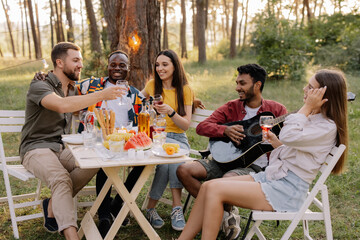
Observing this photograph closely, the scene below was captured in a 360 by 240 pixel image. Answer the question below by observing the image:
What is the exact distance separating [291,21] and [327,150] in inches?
421

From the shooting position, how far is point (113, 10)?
5.72 m

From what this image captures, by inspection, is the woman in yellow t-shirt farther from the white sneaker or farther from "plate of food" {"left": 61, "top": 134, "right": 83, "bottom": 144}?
"plate of food" {"left": 61, "top": 134, "right": 83, "bottom": 144}

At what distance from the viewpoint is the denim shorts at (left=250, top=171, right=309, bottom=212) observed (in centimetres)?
254

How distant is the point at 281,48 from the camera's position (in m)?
11.8

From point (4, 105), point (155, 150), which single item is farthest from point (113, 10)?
point (4, 105)

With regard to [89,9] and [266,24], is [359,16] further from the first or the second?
[89,9]

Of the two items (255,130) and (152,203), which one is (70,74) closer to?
(152,203)

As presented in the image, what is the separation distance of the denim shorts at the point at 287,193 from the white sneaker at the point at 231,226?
0.69 metres

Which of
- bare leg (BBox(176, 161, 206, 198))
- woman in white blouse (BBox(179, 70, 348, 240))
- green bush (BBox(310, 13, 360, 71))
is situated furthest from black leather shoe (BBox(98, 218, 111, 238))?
green bush (BBox(310, 13, 360, 71))

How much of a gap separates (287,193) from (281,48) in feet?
32.9

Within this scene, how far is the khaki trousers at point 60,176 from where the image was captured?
280cm

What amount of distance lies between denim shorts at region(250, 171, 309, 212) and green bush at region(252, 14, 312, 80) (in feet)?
31.3

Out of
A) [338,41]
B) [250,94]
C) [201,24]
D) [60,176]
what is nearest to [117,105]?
[60,176]

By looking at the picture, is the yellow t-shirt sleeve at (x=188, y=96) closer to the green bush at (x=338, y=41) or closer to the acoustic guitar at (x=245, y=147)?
the acoustic guitar at (x=245, y=147)
